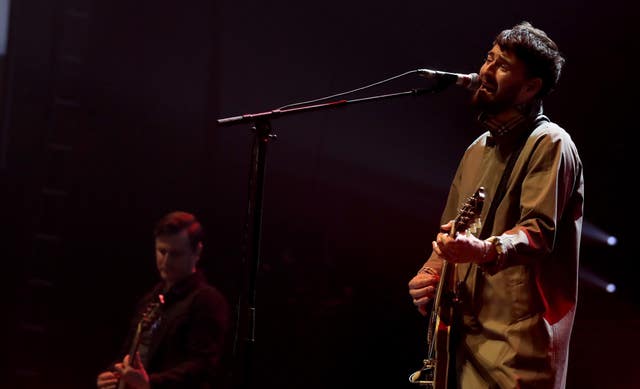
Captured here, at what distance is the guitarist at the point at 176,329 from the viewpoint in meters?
4.18

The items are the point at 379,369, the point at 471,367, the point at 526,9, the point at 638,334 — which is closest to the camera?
the point at 471,367

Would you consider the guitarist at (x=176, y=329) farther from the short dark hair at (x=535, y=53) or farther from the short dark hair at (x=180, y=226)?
the short dark hair at (x=535, y=53)

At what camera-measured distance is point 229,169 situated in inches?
196

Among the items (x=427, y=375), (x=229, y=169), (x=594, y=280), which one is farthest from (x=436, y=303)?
(x=229, y=169)

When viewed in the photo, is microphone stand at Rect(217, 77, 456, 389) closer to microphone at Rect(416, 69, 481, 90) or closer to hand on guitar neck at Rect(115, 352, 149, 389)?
microphone at Rect(416, 69, 481, 90)

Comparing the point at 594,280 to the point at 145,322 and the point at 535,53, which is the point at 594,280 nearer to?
the point at 535,53

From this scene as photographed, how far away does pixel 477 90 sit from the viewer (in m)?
2.61

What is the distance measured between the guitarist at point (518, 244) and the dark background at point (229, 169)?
210cm

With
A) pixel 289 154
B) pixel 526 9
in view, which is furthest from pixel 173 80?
pixel 526 9

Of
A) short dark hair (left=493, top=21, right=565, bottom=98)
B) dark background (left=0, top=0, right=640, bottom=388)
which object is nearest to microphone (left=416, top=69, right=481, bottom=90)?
short dark hair (left=493, top=21, right=565, bottom=98)

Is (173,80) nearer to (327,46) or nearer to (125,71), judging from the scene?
(125,71)

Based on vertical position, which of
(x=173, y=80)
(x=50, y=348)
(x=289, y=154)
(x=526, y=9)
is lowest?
(x=50, y=348)

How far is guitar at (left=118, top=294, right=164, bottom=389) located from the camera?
166 inches

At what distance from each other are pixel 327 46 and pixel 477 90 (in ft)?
7.68
